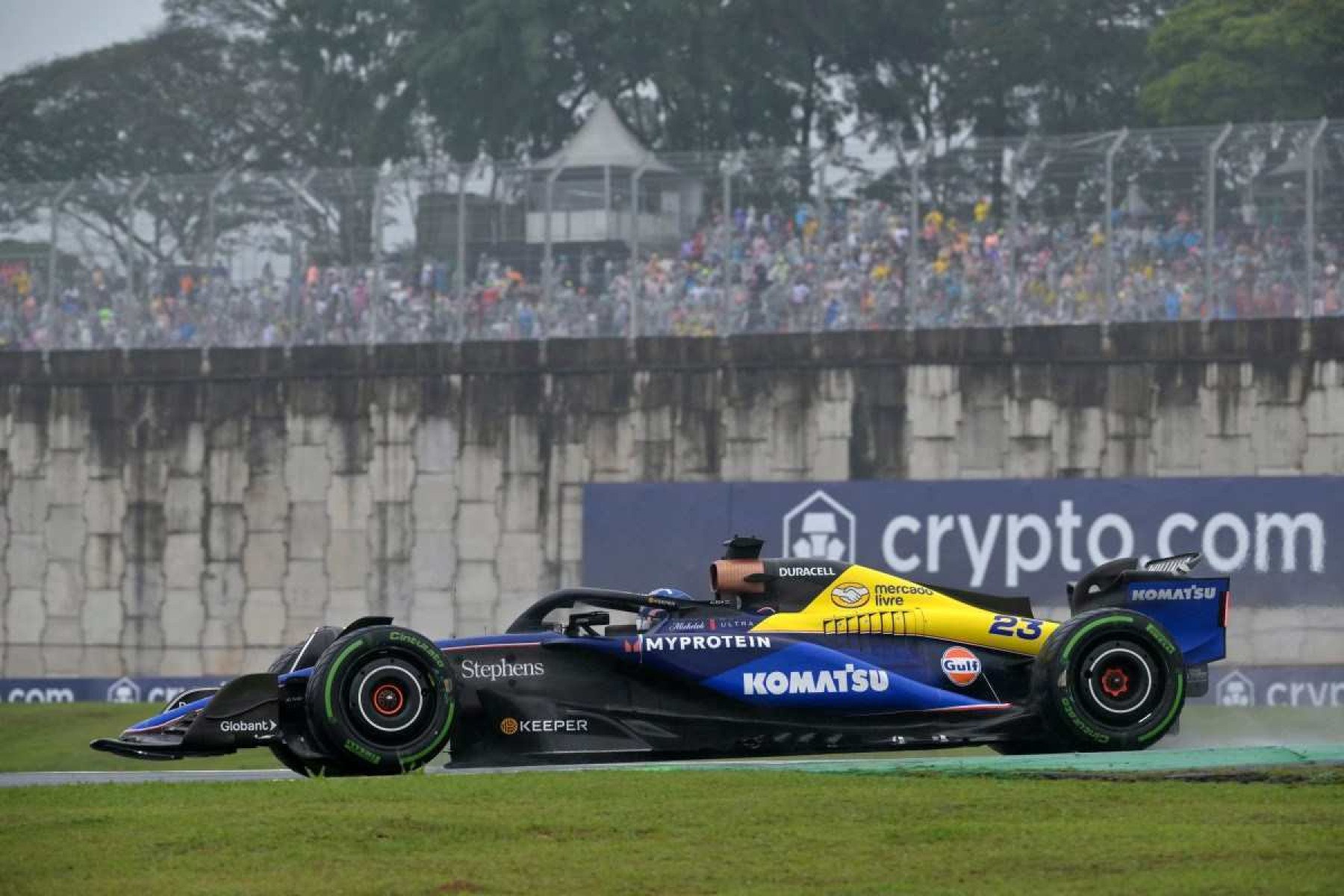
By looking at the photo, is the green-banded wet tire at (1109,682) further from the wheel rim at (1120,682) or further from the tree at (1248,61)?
the tree at (1248,61)

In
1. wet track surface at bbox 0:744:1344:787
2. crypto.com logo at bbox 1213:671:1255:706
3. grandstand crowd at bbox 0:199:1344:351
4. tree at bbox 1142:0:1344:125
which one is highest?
tree at bbox 1142:0:1344:125

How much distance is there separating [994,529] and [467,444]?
Result: 7022 mm

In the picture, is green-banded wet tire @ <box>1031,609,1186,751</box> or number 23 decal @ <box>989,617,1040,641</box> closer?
green-banded wet tire @ <box>1031,609,1186,751</box>

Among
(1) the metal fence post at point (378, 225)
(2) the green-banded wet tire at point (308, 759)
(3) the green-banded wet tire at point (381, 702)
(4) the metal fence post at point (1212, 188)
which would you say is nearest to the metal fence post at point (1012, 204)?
(4) the metal fence post at point (1212, 188)

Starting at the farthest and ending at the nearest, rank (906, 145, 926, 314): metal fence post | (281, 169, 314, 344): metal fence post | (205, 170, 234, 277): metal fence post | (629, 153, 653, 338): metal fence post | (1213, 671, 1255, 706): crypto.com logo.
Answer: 1. (205, 170, 234, 277): metal fence post
2. (281, 169, 314, 344): metal fence post
3. (629, 153, 653, 338): metal fence post
4. (906, 145, 926, 314): metal fence post
5. (1213, 671, 1255, 706): crypto.com logo

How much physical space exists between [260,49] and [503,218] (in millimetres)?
28418

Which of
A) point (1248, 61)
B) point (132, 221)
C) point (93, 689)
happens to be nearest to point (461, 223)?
point (132, 221)

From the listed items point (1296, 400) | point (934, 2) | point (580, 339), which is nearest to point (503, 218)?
point (580, 339)

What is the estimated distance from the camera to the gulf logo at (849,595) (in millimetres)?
12867

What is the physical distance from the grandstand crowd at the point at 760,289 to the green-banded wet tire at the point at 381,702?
1419 cm

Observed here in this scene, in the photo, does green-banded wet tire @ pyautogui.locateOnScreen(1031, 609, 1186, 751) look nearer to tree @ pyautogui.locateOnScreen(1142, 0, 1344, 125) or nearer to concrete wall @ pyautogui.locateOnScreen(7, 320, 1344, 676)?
concrete wall @ pyautogui.locateOnScreen(7, 320, 1344, 676)

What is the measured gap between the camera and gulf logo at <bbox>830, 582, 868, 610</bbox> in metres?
12.9

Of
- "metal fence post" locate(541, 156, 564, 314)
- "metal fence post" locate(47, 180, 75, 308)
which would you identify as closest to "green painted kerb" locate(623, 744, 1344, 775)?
"metal fence post" locate(541, 156, 564, 314)

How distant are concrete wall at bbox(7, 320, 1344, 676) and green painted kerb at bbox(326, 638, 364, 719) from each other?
555 inches
